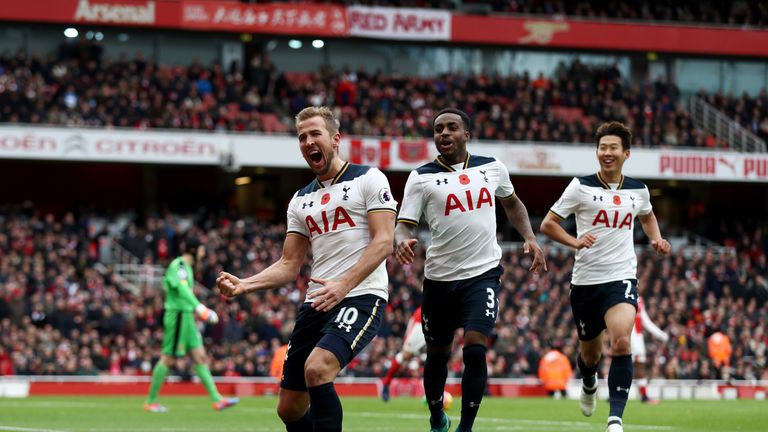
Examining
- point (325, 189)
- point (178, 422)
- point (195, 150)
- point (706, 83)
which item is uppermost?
point (706, 83)

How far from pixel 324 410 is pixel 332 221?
4.35 feet

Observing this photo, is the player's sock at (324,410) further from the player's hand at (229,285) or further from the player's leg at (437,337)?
the player's leg at (437,337)

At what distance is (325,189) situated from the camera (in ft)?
30.4

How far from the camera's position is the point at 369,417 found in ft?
57.6

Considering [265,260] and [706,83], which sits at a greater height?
[706,83]

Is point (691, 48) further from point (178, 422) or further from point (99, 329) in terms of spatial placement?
point (178, 422)

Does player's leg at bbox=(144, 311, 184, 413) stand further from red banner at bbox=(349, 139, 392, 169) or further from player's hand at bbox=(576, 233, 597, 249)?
red banner at bbox=(349, 139, 392, 169)

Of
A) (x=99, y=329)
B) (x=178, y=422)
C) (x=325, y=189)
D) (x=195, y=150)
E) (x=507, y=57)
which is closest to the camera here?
(x=325, y=189)

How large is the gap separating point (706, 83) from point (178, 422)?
3744 cm

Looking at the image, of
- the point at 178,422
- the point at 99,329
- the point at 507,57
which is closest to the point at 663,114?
the point at 507,57

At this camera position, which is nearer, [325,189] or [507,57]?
[325,189]

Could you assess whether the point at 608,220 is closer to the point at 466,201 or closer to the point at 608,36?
the point at 466,201

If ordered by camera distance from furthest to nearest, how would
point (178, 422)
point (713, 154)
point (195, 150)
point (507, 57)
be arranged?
1. point (507, 57)
2. point (713, 154)
3. point (195, 150)
4. point (178, 422)

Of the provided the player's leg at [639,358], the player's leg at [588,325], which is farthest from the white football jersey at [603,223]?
the player's leg at [639,358]
